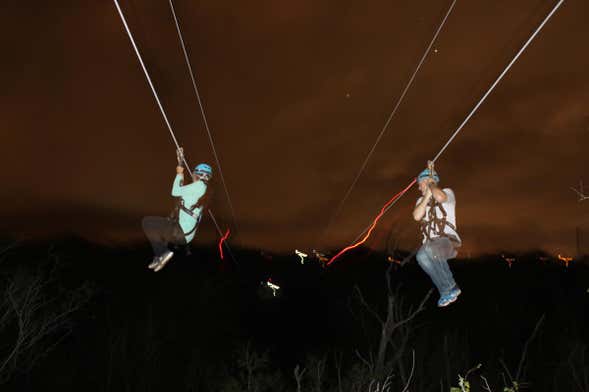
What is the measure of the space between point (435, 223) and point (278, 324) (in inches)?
2891

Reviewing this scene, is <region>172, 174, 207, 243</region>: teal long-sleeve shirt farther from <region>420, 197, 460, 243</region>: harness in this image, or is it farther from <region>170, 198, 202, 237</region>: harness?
<region>420, 197, 460, 243</region>: harness

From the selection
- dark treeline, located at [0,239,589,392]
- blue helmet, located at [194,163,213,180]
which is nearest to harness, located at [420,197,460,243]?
blue helmet, located at [194,163,213,180]

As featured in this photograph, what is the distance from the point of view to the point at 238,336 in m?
70.8

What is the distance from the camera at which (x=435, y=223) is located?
5770mm

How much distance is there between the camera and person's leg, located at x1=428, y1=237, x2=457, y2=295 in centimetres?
591

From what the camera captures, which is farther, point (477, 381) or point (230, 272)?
point (230, 272)

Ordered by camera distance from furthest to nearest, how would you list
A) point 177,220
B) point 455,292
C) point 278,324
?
point 278,324 < point 177,220 < point 455,292

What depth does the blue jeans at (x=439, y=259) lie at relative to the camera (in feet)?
19.5

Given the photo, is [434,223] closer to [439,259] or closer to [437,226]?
[437,226]

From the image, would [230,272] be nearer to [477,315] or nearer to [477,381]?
[477,315]

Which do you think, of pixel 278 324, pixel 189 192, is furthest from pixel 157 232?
pixel 278 324

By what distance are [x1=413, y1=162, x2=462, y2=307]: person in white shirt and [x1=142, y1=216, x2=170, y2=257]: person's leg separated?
3120mm

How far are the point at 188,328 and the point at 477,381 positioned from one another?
3683 cm

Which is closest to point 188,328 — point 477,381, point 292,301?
point 292,301
